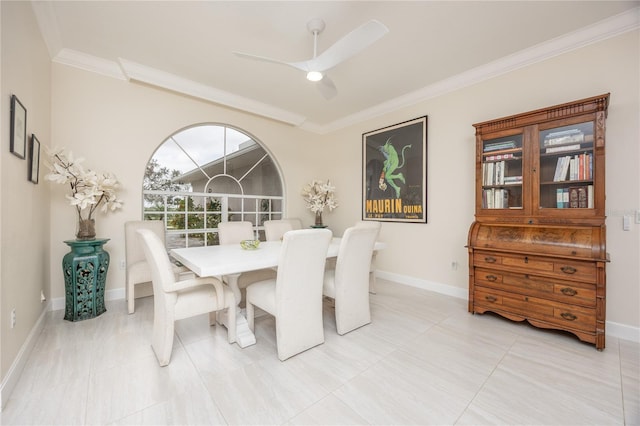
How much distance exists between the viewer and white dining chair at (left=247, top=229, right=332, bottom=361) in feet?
5.75

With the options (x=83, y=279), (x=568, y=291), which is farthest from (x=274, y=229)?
(x=568, y=291)

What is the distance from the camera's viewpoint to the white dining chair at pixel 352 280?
85.0 inches

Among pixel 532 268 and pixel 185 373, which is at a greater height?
pixel 532 268

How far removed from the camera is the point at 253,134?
13.6 feet

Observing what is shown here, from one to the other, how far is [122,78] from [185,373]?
335cm

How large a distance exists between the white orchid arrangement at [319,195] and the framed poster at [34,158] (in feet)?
10.6

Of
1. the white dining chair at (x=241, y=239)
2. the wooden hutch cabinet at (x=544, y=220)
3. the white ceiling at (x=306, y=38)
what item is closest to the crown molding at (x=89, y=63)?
the white ceiling at (x=306, y=38)

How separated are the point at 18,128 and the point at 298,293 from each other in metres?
2.20

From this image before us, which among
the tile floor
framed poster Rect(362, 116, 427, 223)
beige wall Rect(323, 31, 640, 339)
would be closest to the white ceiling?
beige wall Rect(323, 31, 640, 339)

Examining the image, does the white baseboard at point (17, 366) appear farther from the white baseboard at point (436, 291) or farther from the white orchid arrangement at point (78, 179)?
the white orchid arrangement at point (78, 179)

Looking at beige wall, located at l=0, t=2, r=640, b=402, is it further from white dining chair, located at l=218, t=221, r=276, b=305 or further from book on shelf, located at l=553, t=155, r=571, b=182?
white dining chair, located at l=218, t=221, r=276, b=305

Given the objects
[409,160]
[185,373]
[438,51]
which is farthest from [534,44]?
[185,373]

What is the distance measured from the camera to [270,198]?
4.51 metres

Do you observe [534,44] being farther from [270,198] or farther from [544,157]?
[270,198]
